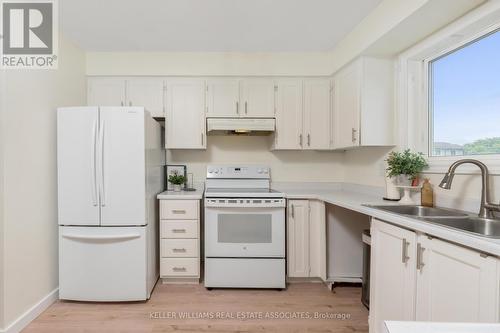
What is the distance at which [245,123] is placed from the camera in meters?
2.97

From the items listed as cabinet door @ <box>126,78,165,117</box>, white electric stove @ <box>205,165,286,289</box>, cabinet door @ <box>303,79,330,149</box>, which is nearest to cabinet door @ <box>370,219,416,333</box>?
white electric stove @ <box>205,165,286,289</box>

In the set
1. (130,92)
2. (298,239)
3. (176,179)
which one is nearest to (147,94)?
(130,92)

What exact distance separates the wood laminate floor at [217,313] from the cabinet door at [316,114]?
5.04 ft

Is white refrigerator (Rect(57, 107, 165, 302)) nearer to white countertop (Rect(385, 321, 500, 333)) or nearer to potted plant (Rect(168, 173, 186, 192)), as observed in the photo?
potted plant (Rect(168, 173, 186, 192))

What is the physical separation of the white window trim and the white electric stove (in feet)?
4.06

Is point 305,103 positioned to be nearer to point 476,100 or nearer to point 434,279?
point 476,100

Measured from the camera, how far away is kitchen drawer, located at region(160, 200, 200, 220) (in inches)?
107

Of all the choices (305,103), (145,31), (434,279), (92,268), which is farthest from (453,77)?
(92,268)

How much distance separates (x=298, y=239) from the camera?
277 cm

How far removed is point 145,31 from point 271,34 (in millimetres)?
1160

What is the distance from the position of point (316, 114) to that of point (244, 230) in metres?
1.49

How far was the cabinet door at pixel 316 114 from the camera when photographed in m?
3.10

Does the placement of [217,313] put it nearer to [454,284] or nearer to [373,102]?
[454,284]

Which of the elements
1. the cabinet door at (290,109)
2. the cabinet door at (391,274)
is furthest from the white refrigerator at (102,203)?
the cabinet door at (391,274)
